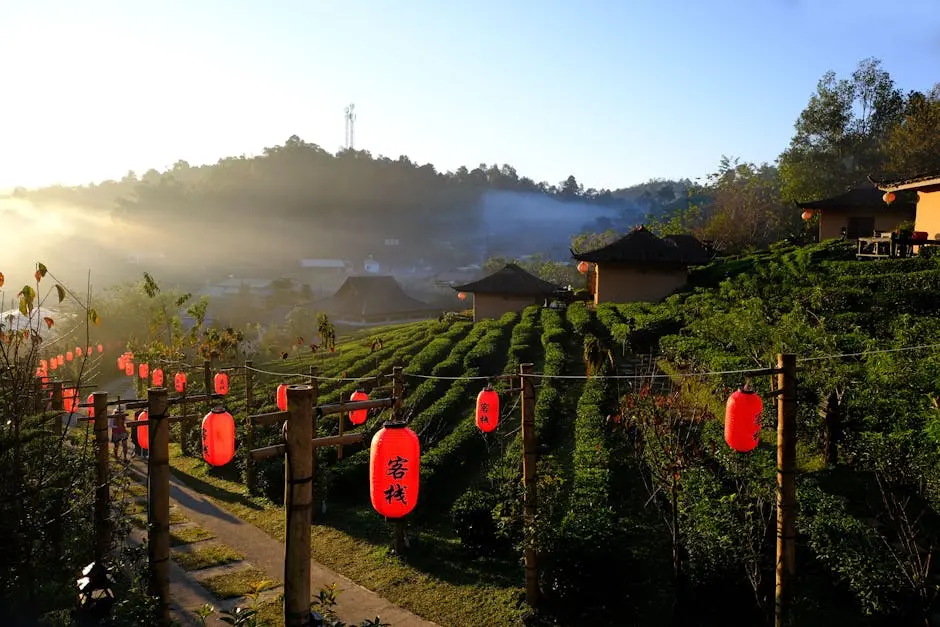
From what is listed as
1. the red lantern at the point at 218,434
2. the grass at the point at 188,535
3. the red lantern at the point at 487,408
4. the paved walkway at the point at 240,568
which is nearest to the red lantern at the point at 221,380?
the paved walkway at the point at 240,568

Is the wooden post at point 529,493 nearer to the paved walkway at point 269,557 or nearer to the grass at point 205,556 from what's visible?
the paved walkway at point 269,557

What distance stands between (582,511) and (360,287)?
4723 centimetres

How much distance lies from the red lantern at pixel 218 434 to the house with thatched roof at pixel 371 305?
44.6 m

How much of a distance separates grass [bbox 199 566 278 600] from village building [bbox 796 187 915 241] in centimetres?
3136

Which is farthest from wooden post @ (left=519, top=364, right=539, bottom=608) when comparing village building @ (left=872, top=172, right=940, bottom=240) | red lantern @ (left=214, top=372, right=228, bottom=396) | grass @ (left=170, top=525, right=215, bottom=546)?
village building @ (left=872, top=172, right=940, bottom=240)

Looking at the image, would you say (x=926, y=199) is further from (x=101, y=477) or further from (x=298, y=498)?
(x=101, y=477)

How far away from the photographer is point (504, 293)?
3609cm

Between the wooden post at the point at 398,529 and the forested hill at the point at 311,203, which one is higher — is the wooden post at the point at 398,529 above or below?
below

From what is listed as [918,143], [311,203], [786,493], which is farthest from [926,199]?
[311,203]

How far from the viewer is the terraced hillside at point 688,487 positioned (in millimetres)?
9133

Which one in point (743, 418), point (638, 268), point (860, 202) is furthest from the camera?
point (860, 202)

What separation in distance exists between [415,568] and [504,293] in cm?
2517

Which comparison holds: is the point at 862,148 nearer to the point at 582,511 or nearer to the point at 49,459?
the point at 582,511

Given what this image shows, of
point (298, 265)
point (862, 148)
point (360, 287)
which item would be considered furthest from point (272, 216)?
point (862, 148)
